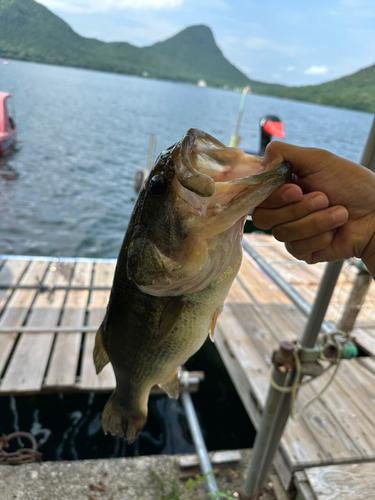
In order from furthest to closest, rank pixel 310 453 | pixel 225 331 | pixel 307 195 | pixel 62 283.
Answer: pixel 62 283, pixel 225 331, pixel 310 453, pixel 307 195

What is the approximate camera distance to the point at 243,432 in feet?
14.0

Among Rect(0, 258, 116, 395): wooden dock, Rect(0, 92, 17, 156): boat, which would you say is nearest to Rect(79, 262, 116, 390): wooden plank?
Rect(0, 258, 116, 395): wooden dock

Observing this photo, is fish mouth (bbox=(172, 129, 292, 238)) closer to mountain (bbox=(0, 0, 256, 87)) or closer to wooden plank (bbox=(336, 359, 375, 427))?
wooden plank (bbox=(336, 359, 375, 427))

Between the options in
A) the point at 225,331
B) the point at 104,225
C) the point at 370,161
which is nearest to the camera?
the point at 370,161

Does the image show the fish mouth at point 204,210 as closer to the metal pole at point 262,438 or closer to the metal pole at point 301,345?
the metal pole at point 301,345

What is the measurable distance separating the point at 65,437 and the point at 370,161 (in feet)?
13.4

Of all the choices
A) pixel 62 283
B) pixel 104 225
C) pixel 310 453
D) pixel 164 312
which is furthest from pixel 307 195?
pixel 104 225

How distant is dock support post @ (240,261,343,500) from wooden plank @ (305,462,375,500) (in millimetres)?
361

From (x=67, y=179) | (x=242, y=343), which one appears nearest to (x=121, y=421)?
(x=242, y=343)

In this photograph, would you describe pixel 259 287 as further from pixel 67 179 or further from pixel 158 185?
pixel 67 179

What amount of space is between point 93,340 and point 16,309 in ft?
4.09

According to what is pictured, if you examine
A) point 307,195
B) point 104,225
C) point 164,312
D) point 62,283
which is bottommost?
point 104,225

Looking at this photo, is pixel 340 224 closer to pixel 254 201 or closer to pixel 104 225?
pixel 254 201

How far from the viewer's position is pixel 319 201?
1087 mm
